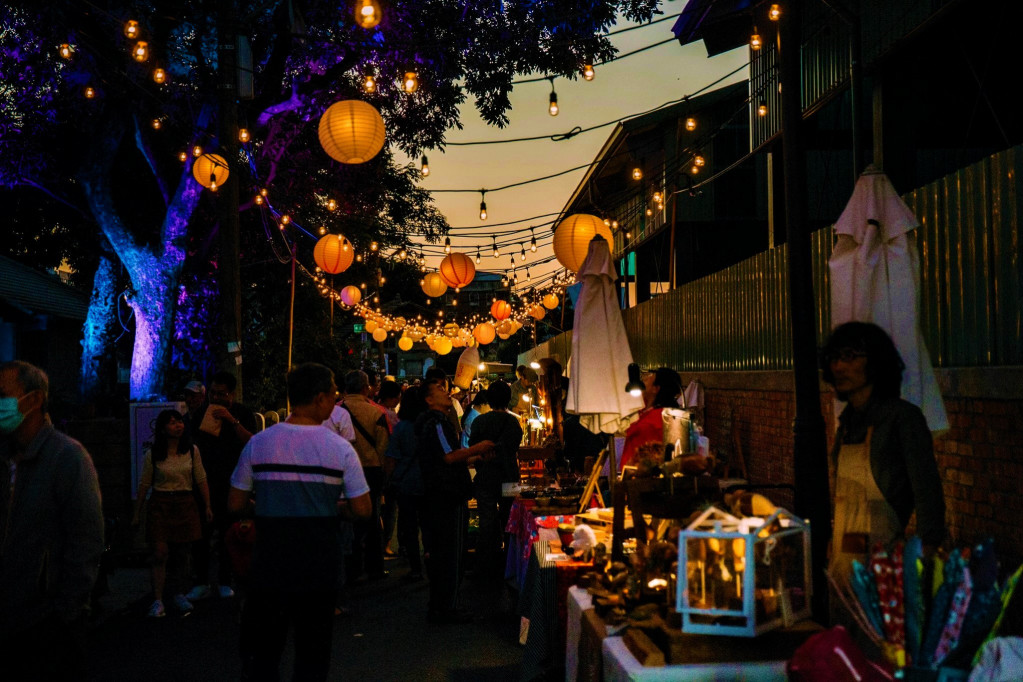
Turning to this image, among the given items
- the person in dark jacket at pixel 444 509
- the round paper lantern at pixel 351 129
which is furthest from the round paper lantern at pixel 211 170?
the person in dark jacket at pixel 444 509

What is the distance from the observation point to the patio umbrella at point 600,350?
6.25m

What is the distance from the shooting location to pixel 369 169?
70.7ft

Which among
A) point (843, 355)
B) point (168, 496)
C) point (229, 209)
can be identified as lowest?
point (168, 496)

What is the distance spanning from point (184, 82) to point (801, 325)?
13.8m

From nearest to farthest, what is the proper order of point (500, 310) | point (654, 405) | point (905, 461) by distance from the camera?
point (905, 461) < point (654, 405) < point (500, 310)

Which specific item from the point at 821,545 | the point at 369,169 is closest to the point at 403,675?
the point at 821,545

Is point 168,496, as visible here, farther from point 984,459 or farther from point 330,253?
point 984,459

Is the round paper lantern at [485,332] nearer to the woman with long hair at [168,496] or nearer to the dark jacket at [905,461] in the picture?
the woman with long hair at [168,496]

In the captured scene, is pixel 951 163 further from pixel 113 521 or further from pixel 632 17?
pixel 113 521

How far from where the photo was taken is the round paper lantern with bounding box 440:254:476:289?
15102 millimetres

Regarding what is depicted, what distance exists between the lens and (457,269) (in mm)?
15133

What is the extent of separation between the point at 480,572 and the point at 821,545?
5115 mm

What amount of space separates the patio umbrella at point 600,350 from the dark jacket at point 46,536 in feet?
11.5

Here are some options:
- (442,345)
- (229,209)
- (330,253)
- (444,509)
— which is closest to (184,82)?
(330,253)
